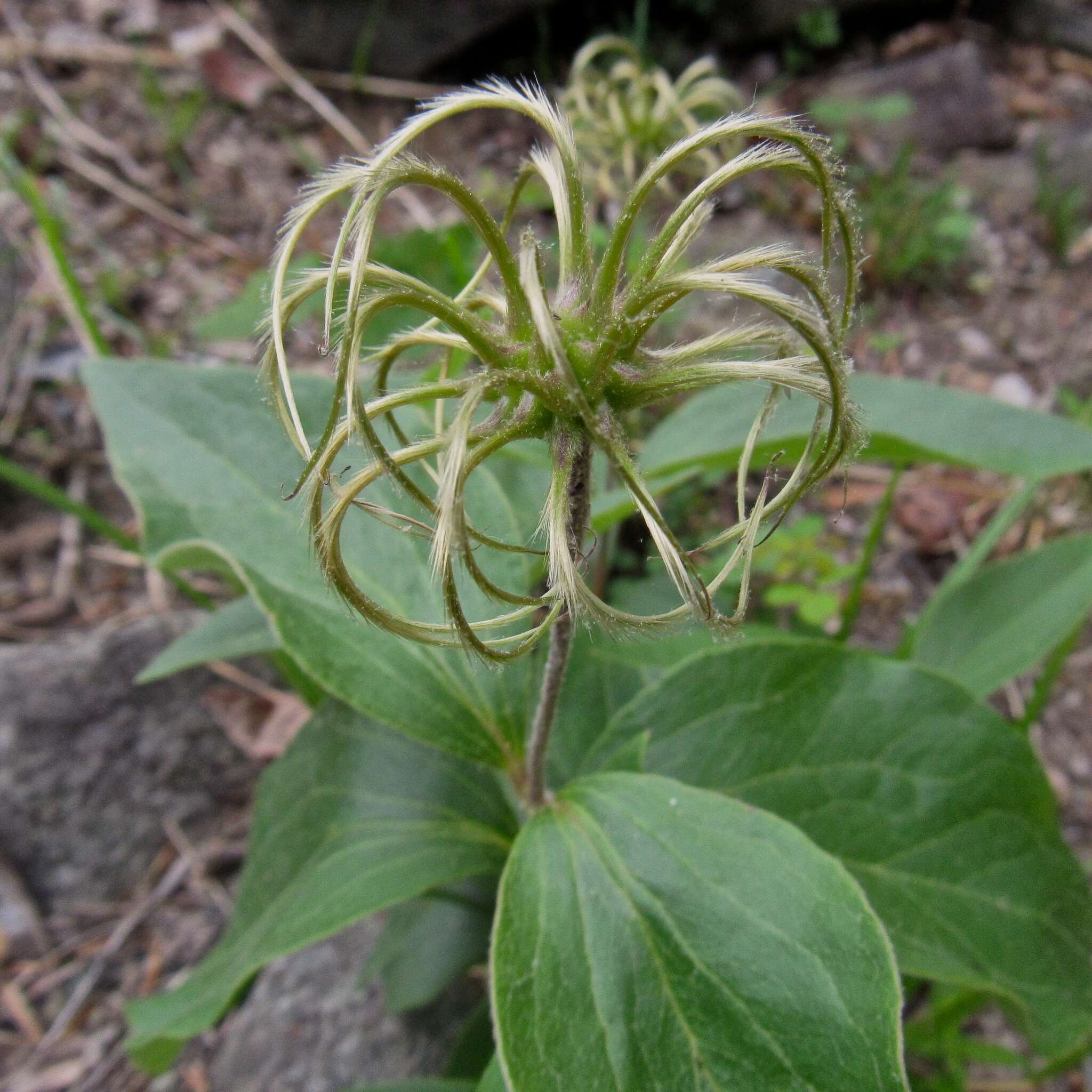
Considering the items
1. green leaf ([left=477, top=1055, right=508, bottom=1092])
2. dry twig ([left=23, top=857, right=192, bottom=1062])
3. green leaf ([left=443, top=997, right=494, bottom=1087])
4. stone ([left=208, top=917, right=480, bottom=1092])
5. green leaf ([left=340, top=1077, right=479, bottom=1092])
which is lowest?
dry twig ([left=23, top=857, right=192, bottom=1062])

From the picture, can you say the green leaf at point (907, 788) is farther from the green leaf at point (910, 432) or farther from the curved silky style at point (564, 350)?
the curved silky style at point (564, 350)

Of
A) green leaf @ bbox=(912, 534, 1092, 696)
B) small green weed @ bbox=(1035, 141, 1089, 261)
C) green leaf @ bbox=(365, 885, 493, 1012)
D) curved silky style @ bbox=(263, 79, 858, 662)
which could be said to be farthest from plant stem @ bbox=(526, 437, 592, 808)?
small green weed @ bbox=(1035, 141, 1089, 261)

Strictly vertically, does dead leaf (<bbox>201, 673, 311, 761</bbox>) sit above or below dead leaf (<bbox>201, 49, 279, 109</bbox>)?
below

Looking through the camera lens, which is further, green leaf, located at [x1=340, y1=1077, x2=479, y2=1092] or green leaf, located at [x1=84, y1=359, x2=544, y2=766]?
green leaf, located at [x1=340, y1=1077, x2=479, y2=1092]

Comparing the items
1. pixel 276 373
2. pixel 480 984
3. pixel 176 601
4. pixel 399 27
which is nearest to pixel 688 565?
pixel 276 373

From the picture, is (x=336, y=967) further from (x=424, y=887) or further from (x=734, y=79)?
(x=734, y=79)

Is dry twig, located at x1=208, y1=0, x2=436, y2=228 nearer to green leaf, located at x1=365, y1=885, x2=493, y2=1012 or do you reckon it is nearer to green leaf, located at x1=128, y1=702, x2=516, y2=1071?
green leaf, located at x1=128, y1=702, x2=516, y2=1071

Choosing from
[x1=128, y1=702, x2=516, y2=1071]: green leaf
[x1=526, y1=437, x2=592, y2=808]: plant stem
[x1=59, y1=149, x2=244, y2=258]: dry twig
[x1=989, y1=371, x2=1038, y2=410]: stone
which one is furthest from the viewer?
[x1=59, y1=149, x2=244, y2=258]: dry twig
